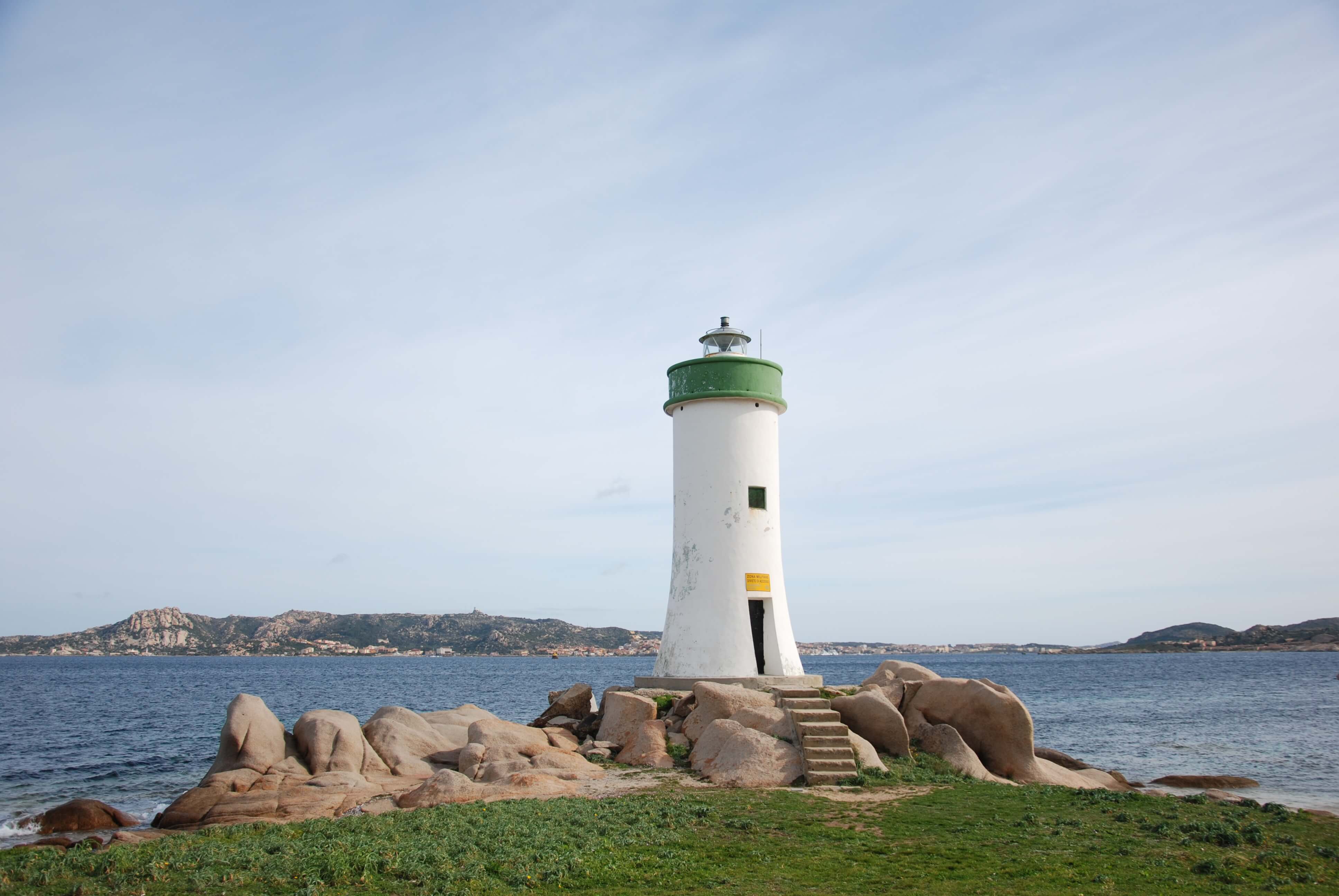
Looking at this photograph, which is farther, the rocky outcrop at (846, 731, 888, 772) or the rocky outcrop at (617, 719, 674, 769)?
the rocky outcrop at (617, 719, 674, 769)

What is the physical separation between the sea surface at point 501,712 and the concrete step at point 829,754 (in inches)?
461

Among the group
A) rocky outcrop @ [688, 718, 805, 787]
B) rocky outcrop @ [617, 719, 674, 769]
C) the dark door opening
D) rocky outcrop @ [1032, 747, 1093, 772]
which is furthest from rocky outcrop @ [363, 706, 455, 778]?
rocky outcrop @ [1032, 747, 1093, 772]

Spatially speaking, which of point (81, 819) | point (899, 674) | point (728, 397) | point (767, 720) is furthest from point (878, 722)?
point (81, 819)

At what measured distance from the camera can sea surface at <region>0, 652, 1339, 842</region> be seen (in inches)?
1003

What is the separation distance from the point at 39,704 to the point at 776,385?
5753 centimetres

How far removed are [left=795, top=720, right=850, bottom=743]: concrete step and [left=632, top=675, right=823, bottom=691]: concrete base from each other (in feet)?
8.08

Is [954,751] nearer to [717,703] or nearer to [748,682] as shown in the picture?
[748,682]

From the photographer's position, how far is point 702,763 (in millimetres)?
15406

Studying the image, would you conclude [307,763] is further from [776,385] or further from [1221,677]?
[1221,677]

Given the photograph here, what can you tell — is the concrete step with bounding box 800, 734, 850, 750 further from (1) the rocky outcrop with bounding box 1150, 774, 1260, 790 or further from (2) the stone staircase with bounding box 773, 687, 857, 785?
(1) the rocky outcrop with bounding box 1150, 774, 1260, 790

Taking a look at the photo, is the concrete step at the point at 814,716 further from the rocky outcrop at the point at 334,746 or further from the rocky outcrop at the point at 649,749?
the rocky outcrop at the point at 334,746

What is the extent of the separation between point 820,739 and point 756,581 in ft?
13.8

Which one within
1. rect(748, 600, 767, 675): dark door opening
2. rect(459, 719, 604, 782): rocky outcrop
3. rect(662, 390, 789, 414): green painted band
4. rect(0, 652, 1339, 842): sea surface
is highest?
rect(662, 390, 789, 414): green painted band

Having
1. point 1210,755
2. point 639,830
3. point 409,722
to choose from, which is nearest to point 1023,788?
point 639,830
